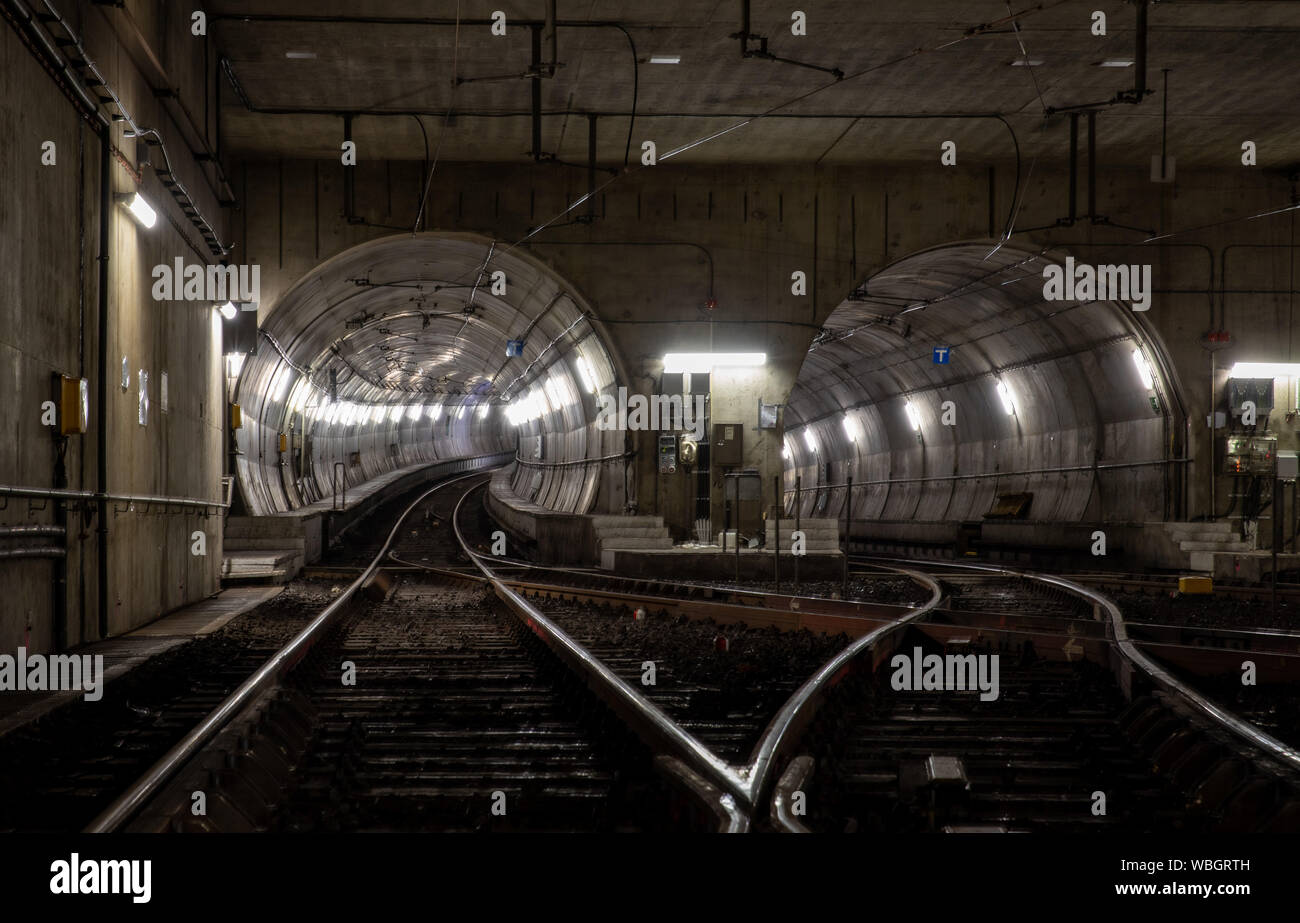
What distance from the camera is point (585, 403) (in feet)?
91.1

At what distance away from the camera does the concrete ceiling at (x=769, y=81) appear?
1442 cm

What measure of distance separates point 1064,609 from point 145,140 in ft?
35.6

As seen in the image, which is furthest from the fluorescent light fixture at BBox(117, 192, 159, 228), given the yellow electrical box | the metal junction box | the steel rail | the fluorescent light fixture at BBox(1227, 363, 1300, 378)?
the fluorescent light fixture at BBox(1227, 363, 1300, 378)

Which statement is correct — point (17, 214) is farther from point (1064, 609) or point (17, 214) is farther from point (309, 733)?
point (1064, 609)

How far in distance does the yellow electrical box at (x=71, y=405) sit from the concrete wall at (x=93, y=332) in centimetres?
12

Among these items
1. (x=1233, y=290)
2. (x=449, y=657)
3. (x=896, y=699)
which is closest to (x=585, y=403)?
(x=1233, y=290)

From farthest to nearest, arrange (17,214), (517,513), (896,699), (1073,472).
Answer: (517,513) < (1073,472) < (17,214) < (896,699)

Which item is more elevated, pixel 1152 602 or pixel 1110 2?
pixel 1110 2

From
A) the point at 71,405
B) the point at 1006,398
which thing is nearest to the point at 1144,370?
the point at 1006,398

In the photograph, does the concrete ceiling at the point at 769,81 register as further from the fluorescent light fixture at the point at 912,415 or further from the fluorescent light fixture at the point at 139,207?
the fluorescent light fixture at the point at 912,415

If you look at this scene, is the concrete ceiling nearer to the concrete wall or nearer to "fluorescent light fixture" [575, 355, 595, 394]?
the concrete wall

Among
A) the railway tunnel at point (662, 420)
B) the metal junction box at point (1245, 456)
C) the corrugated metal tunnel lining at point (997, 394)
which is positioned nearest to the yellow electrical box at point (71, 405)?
the railway tunnel at point (662, 420)

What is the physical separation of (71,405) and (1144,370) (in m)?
18.9

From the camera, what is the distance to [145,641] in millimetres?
9523
